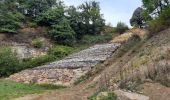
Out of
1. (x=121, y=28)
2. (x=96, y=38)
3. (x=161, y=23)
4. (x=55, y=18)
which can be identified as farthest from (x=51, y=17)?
(x=161, y=23)

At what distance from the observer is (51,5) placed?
47250 mm

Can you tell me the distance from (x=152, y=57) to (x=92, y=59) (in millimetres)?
11703

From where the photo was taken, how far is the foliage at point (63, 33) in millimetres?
42066

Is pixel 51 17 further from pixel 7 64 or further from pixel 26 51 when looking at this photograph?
pixel 7 64

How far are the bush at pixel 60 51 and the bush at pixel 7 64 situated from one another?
200 inches

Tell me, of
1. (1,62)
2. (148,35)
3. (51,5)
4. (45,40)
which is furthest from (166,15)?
(51,5)

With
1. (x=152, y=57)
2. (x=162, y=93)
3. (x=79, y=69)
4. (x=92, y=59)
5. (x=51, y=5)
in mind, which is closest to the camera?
(x=162, y=93)

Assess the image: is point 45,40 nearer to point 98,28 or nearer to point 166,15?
point 98,28

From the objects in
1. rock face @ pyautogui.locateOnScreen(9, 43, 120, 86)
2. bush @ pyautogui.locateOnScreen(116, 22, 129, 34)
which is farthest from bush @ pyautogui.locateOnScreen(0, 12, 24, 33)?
rock face @ pyautogui.locateOnScreen(9, 43, 120, 86)

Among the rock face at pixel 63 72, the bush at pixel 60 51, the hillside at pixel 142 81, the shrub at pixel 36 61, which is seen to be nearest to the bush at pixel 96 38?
the bush at pixel 60 51

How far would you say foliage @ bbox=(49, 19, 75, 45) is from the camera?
4207cm

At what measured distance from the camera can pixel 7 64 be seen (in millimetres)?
33281

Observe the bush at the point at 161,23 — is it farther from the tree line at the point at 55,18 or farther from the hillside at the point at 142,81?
the tree line at the point at 55,18

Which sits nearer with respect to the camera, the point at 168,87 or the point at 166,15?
the point at 168,87
